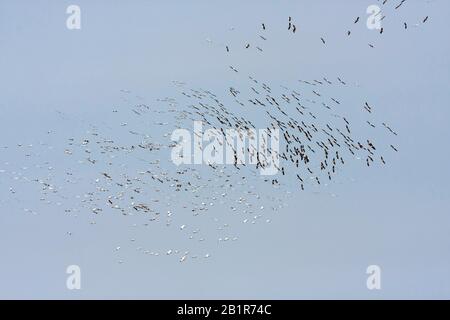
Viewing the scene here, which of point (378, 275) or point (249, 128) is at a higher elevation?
point (249, 128)

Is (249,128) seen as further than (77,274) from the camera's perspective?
Yes

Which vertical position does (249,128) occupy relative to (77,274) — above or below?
above

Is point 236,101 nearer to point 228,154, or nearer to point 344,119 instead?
point 228,154

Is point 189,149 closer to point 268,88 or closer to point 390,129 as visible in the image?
point 268,88

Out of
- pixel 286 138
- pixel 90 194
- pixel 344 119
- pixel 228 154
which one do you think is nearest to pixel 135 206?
pixel 90 194

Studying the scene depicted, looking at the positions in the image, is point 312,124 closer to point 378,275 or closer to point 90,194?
point 378,275

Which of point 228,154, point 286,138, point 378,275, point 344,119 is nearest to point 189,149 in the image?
point 228,154
